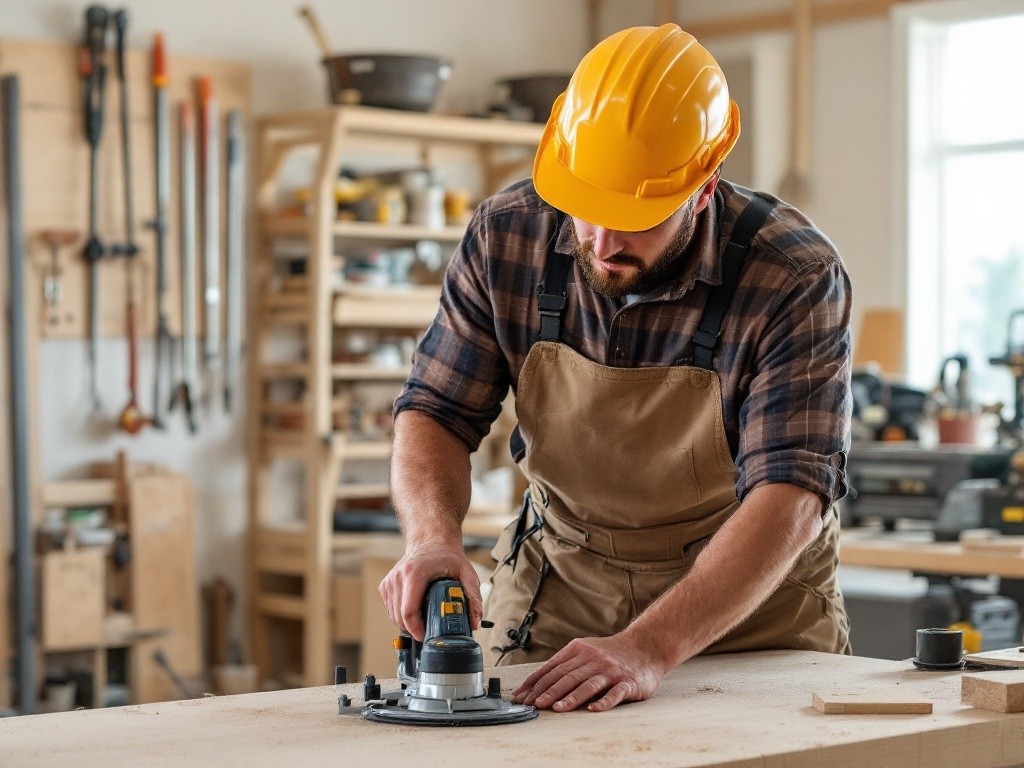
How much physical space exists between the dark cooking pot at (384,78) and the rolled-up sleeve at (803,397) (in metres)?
3.53

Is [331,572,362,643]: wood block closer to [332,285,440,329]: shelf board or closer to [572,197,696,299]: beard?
[332,285,440,329]: shelf board

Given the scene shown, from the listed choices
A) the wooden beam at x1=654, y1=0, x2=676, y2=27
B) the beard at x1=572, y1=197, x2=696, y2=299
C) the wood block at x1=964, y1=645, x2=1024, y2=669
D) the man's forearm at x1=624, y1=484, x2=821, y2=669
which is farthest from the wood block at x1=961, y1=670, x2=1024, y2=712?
the wooden beam at x1=654, y1=0, x2=676, y2=27

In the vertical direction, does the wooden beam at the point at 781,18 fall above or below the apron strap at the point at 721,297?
above

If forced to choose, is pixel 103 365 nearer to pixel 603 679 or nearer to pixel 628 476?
pixel 628 476

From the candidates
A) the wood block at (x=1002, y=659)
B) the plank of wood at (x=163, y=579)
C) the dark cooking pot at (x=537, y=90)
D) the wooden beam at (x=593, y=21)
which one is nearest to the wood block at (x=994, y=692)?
the wood block at (x=1002, y=659)

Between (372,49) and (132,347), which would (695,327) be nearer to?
(132,347)

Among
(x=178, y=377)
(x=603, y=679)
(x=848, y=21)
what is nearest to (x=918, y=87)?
(x=848, y=21)

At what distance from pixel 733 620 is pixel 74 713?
0.82 metres

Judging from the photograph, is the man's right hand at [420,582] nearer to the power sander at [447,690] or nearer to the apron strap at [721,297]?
the power sander at [447,690]

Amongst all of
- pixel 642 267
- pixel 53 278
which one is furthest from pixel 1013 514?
pixel 53 278

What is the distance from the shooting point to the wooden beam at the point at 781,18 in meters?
5.85

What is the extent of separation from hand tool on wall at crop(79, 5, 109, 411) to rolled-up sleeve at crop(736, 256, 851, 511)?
358 cm

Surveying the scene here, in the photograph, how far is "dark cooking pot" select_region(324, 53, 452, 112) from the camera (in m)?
5.44

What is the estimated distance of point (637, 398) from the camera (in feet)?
7.33
